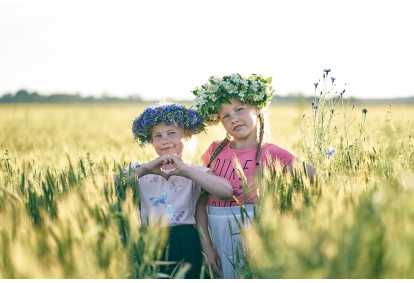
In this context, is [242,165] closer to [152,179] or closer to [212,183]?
[212,183]

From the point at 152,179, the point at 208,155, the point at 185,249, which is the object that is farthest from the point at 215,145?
the point at 185,249

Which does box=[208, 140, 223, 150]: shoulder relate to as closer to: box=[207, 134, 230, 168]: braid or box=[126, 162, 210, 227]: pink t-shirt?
box=[207, 134, 230, 168]: braid

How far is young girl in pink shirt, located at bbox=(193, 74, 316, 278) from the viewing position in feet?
9.96

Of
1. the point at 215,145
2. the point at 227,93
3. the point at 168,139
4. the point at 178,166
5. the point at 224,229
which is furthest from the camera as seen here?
the point at 215,145

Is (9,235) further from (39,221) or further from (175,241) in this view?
(175,241)

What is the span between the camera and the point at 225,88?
3.26m

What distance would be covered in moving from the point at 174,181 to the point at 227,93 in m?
0.69

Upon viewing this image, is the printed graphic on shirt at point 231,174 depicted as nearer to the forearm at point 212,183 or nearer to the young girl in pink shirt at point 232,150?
the young girl in pink shirt at point 232,150

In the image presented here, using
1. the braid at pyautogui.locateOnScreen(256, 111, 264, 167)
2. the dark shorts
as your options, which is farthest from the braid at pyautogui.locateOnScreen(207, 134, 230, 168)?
the dark shorts

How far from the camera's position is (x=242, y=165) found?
3174 millimetres

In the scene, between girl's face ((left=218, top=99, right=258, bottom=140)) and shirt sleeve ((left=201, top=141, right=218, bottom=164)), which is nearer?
girl's face ((left=218, top=99, right=258, bottom=140))

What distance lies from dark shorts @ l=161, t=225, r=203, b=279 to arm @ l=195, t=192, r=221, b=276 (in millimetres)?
47

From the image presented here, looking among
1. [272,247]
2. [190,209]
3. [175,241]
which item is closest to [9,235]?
[272,247]

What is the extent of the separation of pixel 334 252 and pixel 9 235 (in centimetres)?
90
